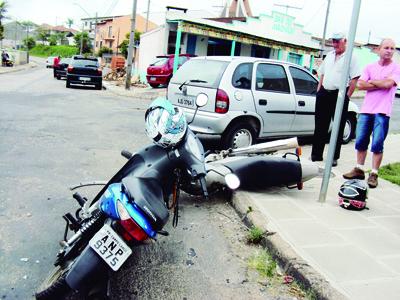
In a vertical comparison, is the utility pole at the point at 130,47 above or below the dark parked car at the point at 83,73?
above

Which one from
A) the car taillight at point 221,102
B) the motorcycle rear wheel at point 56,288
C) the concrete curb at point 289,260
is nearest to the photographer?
the motorcycle rear wheel at point 56,288

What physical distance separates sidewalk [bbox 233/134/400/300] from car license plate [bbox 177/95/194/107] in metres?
2.59

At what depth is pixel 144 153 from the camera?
10.2 feet

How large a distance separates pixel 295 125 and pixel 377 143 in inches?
105

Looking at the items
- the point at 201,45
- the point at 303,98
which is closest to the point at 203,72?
the point at 303,98

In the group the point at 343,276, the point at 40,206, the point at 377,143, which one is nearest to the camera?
the point at 343,276

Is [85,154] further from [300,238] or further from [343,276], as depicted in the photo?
[343,276]

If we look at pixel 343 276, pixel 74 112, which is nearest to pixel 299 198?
pixel 343 276

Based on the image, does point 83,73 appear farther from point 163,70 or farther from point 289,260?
point 289,260

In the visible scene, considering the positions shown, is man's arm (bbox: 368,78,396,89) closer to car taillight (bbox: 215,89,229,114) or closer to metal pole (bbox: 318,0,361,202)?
metal pole (bbox: 318,0,361,202)

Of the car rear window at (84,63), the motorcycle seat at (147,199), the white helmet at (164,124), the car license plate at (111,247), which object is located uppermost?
the car rear window at (84,63)

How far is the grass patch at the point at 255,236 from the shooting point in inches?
165

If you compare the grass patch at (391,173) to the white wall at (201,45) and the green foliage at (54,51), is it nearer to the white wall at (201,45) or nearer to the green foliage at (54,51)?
the white wall at (201,45)

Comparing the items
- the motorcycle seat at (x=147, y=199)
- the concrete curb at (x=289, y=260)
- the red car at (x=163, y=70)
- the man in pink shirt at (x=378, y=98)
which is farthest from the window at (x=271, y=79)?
the red car at (x=163, y=70)
